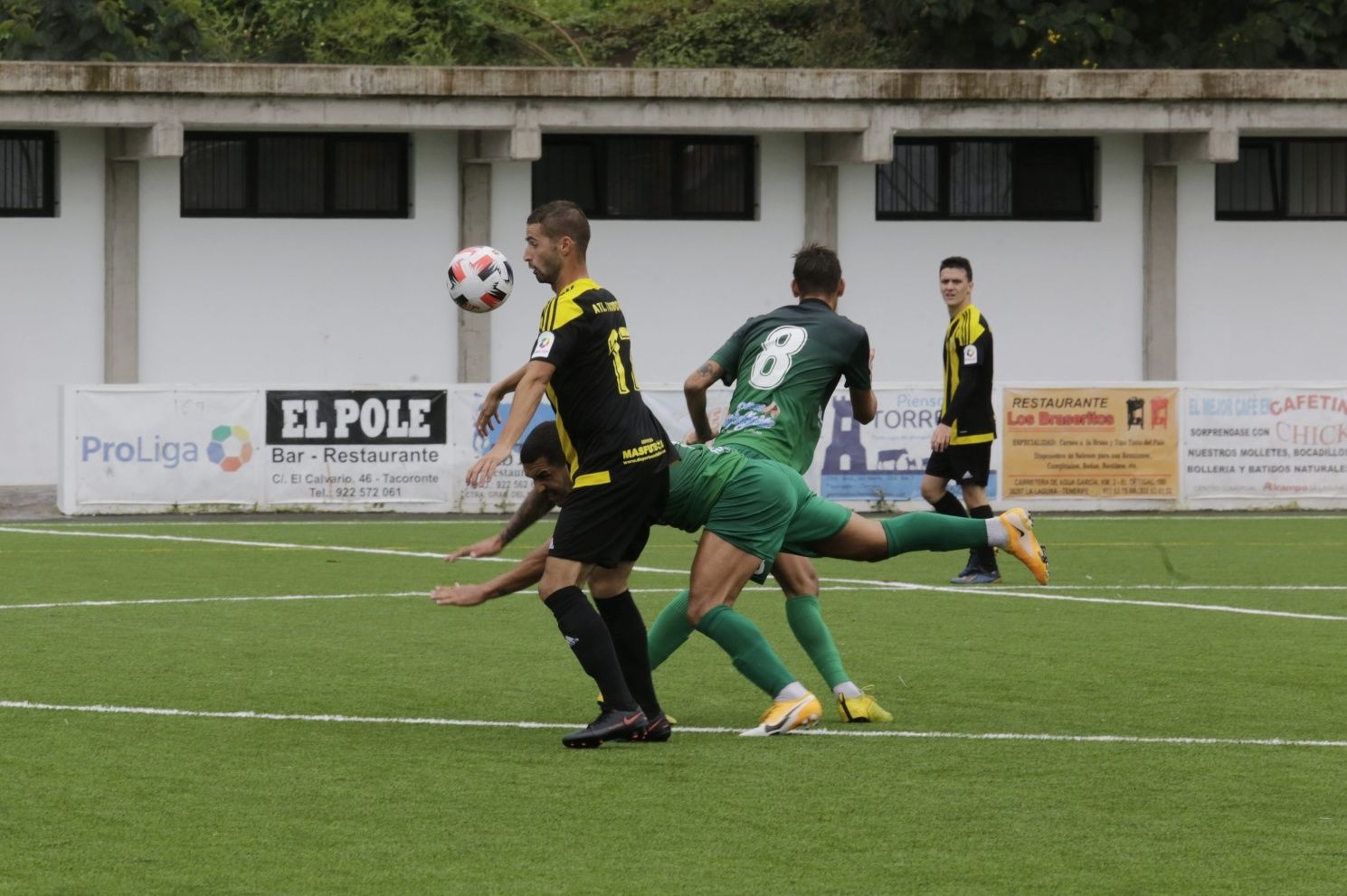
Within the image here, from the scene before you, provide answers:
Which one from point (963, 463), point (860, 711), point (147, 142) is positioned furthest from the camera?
point (147, 142)

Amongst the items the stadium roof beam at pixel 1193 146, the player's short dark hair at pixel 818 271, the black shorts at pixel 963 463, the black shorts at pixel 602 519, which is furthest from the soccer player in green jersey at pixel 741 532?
the stadium roof beam at pixel 1193 146

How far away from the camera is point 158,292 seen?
25734 mm

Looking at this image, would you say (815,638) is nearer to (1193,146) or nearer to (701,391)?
(701,391)

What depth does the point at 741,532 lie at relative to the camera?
26.8 ft

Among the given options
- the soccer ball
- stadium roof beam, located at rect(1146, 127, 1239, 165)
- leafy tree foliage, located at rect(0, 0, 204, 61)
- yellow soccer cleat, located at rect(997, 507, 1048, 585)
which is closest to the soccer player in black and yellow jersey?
the soccer ball

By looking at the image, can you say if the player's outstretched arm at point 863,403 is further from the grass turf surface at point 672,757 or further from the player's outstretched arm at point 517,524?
the player's outstretched arm at point 517,524

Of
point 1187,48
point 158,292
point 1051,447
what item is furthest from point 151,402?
point 1187,48

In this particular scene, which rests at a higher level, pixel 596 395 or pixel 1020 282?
pixel 1020 282

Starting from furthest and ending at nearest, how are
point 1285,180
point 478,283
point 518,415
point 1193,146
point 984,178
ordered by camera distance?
point 1285,180
point 984,178
point 1193,146
point 478,283
point 518,415

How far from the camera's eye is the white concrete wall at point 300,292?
2578 centimetres

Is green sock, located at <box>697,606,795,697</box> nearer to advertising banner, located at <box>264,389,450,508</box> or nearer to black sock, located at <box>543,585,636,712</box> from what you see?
black sock, located at <box>543,585,636,712</box>

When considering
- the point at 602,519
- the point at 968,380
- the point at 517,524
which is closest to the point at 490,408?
the point at 517,524

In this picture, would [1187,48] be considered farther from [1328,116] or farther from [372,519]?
[372,519]

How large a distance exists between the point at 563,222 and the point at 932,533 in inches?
74.7
